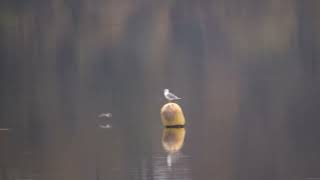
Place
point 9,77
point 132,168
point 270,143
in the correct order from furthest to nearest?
point 9,77 → point 270,143 → point 132,168

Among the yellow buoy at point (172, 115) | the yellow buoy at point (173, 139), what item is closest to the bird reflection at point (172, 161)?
the yellow buoy at point (173, 139)

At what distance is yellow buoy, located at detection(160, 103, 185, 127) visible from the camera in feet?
21.0

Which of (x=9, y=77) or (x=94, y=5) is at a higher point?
(x=94, y=5)

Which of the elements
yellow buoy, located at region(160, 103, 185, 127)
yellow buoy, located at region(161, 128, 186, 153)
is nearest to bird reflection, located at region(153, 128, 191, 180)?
yellow buoy, located at region(161, 128, 186, 153)

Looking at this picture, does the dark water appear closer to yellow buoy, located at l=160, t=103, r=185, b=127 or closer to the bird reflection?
the bird reflection

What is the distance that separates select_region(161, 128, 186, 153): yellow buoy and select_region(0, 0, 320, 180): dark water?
75 mm

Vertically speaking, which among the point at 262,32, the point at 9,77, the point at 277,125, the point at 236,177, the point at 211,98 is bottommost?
the point at 236,177

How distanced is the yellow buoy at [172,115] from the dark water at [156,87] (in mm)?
139

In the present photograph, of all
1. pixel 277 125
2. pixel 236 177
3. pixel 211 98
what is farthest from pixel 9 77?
→ pixel 236 177

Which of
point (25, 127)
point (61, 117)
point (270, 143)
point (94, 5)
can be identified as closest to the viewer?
point (270, 143)

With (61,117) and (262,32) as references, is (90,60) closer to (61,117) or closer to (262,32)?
(262,32)

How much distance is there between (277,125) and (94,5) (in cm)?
800

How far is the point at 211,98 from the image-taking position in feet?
33.9

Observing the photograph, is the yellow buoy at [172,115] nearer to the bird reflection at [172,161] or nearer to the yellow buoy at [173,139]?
the yellow buoy at [173,139]
